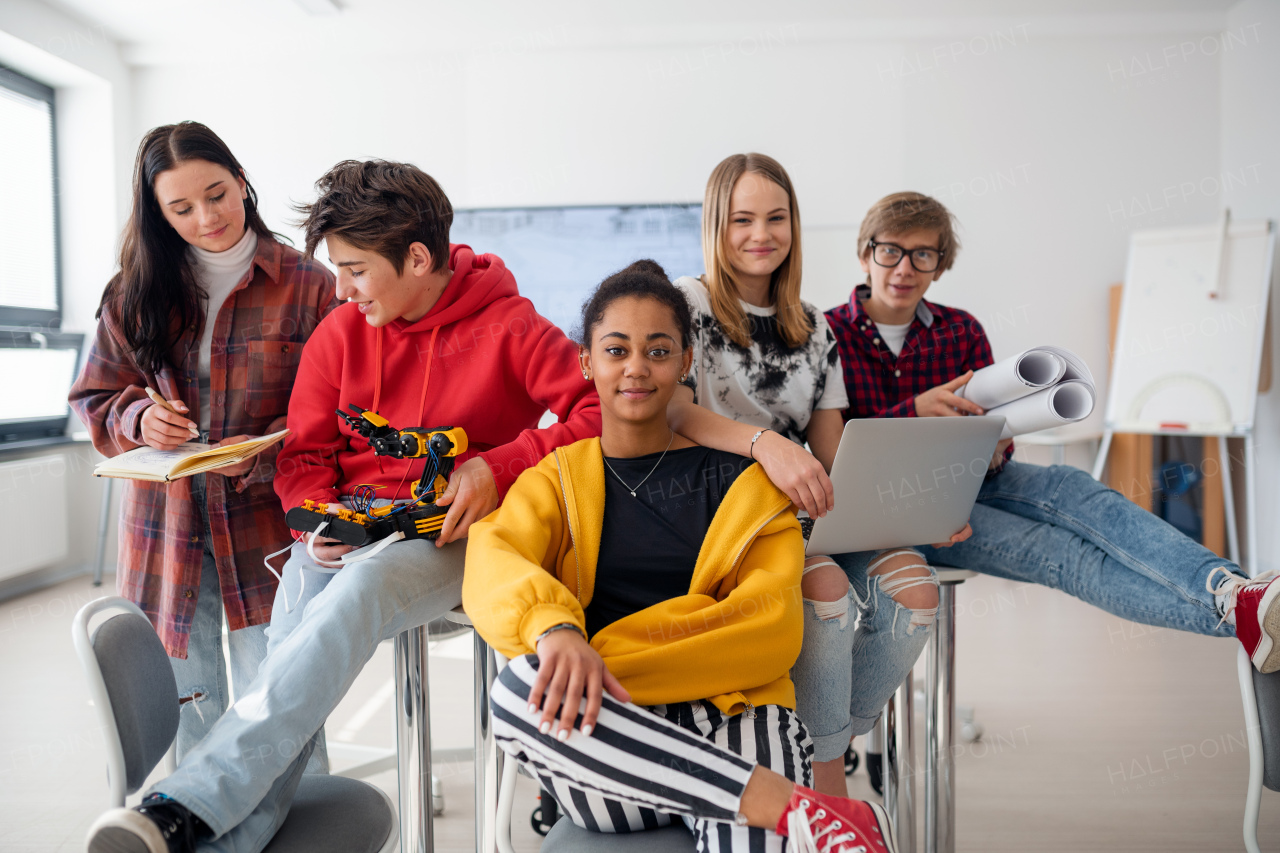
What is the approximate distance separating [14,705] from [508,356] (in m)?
2.24

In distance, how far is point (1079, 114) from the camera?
4.11 metres

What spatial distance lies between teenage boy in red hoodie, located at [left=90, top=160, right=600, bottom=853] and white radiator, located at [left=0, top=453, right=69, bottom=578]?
9.84ft

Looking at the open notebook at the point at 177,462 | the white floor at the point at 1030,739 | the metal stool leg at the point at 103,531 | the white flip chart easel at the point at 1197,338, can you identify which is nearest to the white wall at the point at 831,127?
the white flip chart easel at the point at 1197,338

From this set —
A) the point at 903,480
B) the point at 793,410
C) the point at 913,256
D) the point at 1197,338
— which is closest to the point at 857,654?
the point at 903,480

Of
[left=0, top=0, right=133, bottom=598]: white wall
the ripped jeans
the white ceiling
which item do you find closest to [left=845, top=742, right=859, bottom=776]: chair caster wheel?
the ripped jeans

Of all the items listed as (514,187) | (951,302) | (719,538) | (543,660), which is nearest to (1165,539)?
(719,538)

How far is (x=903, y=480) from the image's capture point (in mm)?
1312

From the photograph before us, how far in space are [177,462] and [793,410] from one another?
110cm

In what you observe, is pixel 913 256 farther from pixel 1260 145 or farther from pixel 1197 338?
pixel 1260 145

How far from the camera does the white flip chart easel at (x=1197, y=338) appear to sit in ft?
11.5

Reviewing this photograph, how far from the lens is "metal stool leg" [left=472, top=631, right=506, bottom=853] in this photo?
1.26 m

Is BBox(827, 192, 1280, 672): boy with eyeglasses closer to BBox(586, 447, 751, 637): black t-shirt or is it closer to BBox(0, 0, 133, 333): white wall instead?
BBox(586, 447, 751, 637): black t-shirt

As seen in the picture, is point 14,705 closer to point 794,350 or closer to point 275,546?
point 275,546

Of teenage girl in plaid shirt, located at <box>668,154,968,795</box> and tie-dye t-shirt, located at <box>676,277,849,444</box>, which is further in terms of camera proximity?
tie-dye t-shirt, located at <box>676,277,849,444</box>
